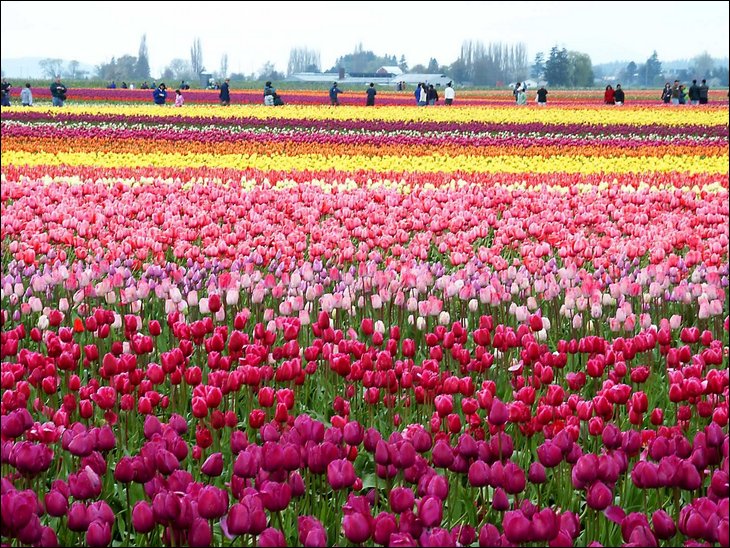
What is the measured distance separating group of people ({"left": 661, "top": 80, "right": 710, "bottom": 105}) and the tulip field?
80.8 ft

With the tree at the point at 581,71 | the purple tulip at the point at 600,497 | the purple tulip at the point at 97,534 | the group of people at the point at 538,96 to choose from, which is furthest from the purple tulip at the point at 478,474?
the tree at the point at 581,71

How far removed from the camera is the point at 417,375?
397 centimetres

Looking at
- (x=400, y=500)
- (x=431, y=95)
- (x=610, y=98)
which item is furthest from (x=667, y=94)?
(x=400, y=500)

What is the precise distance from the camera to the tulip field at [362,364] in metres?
2.67

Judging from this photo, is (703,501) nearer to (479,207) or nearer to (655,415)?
(655,415)

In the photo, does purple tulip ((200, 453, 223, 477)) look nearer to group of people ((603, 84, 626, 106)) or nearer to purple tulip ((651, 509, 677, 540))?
purple tulip ((651, 509, 677, 540))

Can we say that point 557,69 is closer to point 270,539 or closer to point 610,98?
point 610,98

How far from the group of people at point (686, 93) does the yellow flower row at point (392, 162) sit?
20120 millimetres

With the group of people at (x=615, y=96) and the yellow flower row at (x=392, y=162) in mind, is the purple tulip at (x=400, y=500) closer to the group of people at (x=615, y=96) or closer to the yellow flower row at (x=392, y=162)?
the yellow flower row at (x=392, y=162)

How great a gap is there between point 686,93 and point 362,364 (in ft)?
123

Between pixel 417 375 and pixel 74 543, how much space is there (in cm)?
150

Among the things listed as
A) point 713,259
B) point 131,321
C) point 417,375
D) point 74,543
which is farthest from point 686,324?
point 74,543

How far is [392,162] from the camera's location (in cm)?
1606

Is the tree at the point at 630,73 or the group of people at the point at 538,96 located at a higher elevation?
the tree at the point at 630,73
